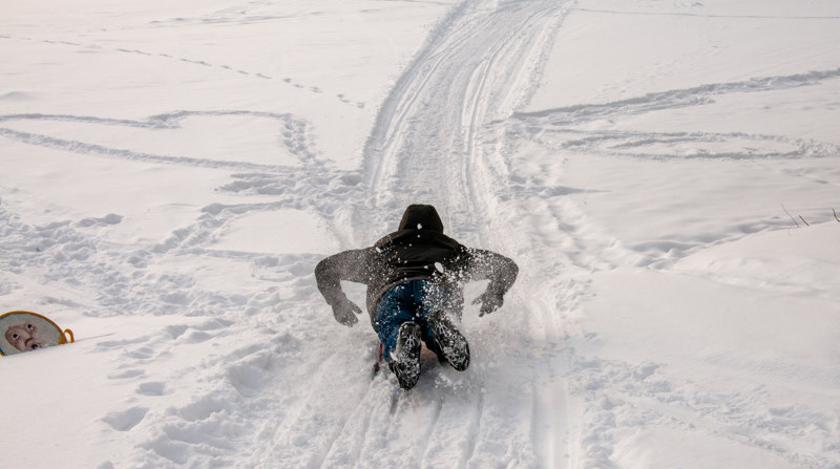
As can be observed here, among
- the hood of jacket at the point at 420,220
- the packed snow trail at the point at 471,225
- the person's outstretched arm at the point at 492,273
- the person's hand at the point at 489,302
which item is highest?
the hood of jacket at the point at 420,220

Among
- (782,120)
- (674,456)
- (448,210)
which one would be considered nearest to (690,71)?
(782,120)

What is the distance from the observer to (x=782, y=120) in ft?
31.7

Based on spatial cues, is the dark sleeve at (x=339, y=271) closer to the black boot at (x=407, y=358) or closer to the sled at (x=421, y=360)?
the sled at (x=421, y=360)

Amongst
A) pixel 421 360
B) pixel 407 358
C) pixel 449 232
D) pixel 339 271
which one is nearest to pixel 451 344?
pixel 407 358

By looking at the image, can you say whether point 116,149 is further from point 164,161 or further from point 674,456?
point 674,456

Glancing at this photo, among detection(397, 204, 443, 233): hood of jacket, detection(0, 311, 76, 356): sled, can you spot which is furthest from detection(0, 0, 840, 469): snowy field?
detection(397, 204, 443, 233): hood of jacket

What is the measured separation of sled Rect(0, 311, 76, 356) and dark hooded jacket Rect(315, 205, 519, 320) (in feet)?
6.14

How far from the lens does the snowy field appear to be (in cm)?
386

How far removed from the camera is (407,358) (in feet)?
13.2

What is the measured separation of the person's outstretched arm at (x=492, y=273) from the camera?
495cm

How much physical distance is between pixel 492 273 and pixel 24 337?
10.7 feet

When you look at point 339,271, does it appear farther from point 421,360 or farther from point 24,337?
point 24,337

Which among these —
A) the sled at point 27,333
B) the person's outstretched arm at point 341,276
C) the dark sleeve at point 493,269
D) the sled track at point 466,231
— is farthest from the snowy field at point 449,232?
the dark sleeve at point 493,269

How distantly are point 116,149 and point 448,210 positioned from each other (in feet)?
16.7
